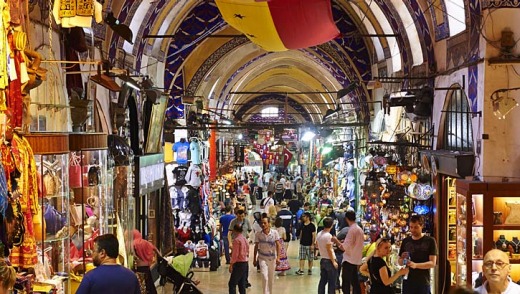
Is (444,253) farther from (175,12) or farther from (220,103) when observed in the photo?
(220,103)

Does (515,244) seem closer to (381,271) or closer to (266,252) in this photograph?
(381,271)

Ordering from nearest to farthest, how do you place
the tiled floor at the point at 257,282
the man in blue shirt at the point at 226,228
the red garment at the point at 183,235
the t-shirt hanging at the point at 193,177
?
the tiled floor at the point at 257,282 < the man in blue shirt at the point at 226,228 < the red garment at the point at 183,235 < the t-shirt hanging at the point at 193,177

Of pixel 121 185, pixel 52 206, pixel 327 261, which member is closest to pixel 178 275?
pixel 121 185

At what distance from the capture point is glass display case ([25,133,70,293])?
562 centimetres

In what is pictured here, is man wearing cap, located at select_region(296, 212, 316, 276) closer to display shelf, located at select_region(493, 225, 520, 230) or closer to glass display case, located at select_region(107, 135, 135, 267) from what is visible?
glass display case, located at select_region(107, 135, 135, 267)

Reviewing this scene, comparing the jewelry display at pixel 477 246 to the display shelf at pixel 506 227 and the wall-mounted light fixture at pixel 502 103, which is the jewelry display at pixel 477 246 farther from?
the wall-mounted light fixture at pixel 502 103

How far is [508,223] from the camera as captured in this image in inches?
327

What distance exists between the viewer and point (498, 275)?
14.6 ft

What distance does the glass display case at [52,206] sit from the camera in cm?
562

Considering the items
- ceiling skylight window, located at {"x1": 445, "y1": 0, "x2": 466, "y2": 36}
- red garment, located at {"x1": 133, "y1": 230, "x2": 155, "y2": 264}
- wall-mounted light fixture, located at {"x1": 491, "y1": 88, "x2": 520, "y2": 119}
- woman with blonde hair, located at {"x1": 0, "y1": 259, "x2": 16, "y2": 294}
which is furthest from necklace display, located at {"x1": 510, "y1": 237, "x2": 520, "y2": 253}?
woman with blonde hair, located at {"x1": 0, "y1": 259, "x2": 16, "y2": 294}

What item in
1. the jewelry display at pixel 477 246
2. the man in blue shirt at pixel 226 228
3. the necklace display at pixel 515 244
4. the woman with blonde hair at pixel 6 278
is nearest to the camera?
the woman with blonde hair at pixel 6 278

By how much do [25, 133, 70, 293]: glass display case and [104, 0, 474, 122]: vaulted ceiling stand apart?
193 inches

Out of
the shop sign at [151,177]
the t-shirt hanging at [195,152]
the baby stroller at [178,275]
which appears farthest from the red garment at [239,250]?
the t-shirt hanging at [195,152]

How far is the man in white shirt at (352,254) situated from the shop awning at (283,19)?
2.30 metres
